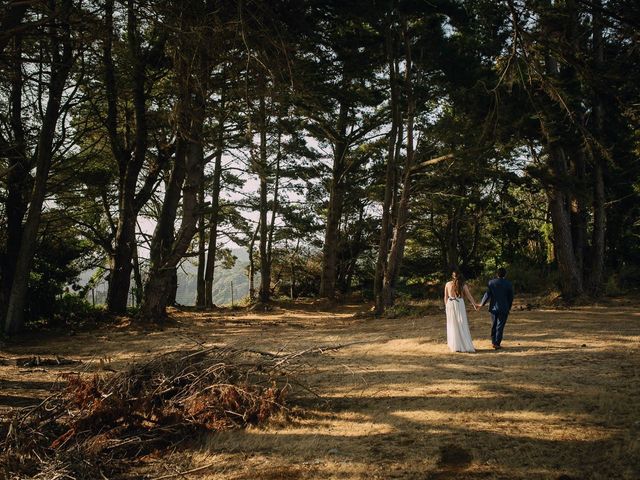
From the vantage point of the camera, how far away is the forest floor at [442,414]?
3977mm

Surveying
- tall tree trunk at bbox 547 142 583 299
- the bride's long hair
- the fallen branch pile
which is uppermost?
tall tree trunk at bbox 547 142 583 299

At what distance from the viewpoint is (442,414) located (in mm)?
5066

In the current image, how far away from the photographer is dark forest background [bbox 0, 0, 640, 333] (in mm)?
4969

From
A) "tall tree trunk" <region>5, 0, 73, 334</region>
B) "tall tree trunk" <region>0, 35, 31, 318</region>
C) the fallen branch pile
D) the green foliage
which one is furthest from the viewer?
the green foliage

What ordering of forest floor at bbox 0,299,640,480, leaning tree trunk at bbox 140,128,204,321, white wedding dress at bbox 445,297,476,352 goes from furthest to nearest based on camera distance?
1. leaning tree trunk at bbox 140,128,204,321
2. white wedding dress at bbox 445,297,476,352
3. forest floor at bbox 0,299,640,480

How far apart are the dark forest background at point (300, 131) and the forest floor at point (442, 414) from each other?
3.06 metres

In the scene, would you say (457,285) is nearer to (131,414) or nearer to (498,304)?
(498,304)

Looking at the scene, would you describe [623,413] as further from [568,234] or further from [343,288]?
[343,288]

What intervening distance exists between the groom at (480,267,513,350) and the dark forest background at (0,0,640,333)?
2879 mm

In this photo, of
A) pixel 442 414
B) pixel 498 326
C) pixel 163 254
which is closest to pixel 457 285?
pixel 498 326

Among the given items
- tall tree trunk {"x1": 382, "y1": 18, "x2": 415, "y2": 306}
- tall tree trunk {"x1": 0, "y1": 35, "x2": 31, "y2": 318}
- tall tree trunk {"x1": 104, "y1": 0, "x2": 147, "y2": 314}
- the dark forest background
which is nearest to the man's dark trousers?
the dark forest background

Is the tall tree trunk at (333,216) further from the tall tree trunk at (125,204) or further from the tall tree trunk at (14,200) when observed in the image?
the tall tree trunk at (14,200)

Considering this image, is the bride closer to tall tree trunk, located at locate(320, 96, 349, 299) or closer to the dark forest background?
the dark forest background

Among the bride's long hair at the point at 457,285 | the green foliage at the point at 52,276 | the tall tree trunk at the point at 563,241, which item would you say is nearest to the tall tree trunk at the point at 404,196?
the tall tree trunk at the point at 563,241
